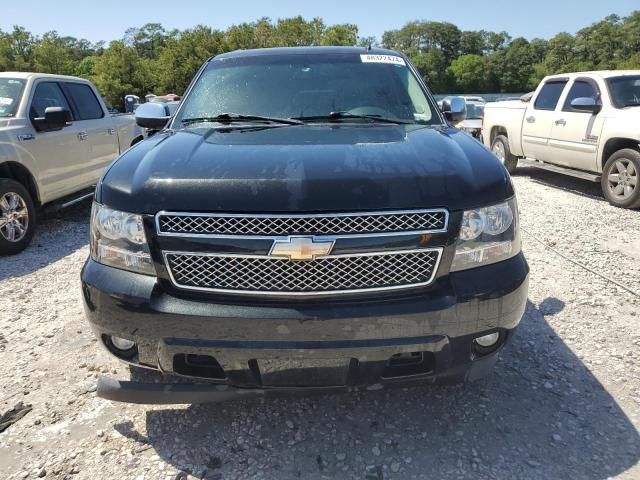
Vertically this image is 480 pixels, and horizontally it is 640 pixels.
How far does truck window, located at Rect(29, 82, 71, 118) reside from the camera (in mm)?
5945

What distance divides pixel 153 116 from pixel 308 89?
3.90 ft

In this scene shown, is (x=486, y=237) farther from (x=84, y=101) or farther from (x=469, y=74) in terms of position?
(x=469, y=74)

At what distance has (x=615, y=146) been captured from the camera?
7.36 meters

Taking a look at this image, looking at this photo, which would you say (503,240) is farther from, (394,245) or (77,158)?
(77,158)

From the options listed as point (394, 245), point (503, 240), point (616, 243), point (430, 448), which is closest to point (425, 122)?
point (503, 240)

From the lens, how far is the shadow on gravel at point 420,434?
225cm

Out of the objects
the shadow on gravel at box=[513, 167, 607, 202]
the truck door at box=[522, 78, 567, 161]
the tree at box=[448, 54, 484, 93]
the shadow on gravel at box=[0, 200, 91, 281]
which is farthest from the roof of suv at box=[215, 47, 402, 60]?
the tree at box=[448, 54, 484, 93]

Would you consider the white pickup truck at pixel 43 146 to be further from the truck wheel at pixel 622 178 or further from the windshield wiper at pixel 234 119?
the truck wheel at pixel 622 178

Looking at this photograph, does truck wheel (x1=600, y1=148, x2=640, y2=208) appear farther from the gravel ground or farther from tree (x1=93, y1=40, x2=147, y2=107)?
tree (x1=93, y1=40, x2=147, y2=107)

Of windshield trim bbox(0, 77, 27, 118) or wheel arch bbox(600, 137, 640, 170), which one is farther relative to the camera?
wheel arch bbox(600, 137, 640, 170)

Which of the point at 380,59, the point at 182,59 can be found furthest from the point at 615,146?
the point at 182,59

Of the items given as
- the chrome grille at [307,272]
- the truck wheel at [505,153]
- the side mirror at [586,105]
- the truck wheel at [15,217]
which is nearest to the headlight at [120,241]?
the chrome grille at [307,272]

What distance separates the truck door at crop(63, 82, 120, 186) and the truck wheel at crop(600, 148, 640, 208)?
7.22m

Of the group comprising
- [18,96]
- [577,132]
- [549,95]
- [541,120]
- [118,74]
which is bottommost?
[577,132]
